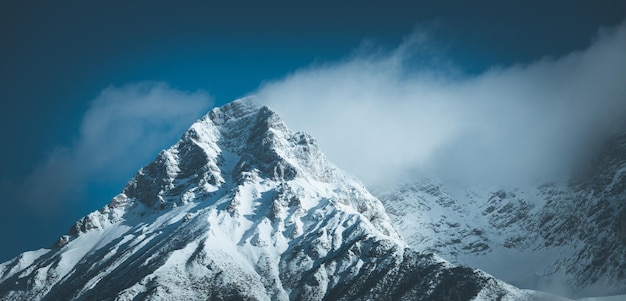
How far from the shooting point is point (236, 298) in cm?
15600

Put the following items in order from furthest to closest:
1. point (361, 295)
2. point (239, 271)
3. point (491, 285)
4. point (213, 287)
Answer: point (239, 271), point (213, 287), point (361, 295), point (491, 285)

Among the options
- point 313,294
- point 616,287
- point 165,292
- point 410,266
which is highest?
point 616,287

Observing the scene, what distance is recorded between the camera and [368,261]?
557 feet

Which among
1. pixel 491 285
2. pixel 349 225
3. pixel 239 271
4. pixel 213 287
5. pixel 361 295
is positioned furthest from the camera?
pixel 349 225

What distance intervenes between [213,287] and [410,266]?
63274 mm

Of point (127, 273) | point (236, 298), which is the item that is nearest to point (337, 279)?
point (236, 298)

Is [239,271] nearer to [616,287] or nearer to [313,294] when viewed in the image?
[313,294]

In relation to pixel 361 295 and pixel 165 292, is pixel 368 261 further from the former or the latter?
pixel 165 292

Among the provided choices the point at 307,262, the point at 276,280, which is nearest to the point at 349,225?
the point at 307,262

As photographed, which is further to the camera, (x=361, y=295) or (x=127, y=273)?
(x=127, y=273)

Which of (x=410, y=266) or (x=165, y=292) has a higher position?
Result: (x=410, y=266)

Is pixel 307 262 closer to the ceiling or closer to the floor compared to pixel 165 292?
closer to the ceiling

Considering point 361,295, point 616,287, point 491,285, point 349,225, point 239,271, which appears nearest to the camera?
point 491,285

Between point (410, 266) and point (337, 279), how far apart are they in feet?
79.0
